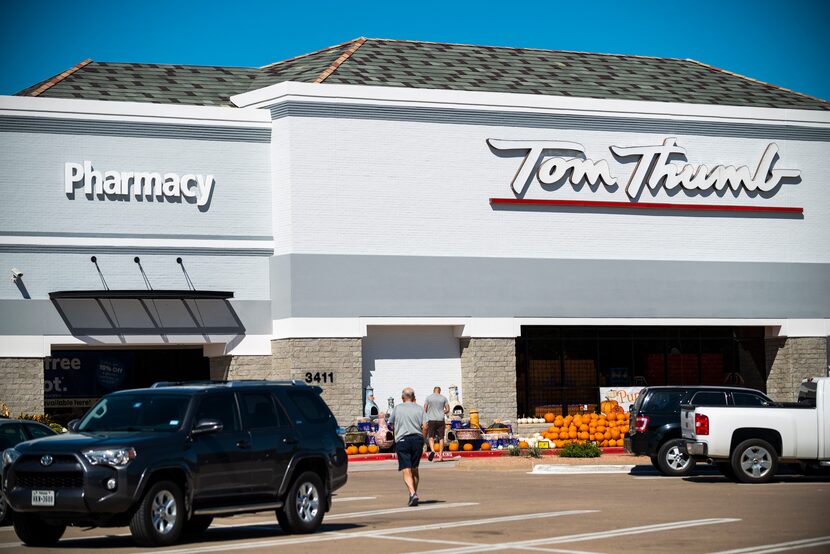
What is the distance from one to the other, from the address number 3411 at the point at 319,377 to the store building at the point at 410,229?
16cm

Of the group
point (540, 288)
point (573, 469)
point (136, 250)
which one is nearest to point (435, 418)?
point (573, 469)

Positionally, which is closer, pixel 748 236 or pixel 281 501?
pixel 281 501

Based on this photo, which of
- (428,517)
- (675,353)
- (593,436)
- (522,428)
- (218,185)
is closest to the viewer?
(428,517)

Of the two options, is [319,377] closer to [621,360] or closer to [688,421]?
[621,360]

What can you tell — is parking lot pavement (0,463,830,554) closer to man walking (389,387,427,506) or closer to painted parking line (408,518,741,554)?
painted parking line (408,518,741,554)

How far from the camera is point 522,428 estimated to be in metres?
43.4

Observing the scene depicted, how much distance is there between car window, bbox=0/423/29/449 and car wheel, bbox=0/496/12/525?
3.41ft

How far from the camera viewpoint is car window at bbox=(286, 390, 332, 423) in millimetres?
18750

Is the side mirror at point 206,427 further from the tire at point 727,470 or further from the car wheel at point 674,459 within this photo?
the car wheel at point 674,459

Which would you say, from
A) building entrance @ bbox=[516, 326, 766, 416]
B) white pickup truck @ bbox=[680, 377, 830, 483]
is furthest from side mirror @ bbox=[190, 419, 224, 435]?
building entrance @ bbox=[516, 326, 766, 416]

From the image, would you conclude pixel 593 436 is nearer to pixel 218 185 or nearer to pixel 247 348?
pixel 247 348

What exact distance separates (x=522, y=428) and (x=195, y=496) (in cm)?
2751

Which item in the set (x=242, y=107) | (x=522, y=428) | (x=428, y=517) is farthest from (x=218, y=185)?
(x=428, y=517)

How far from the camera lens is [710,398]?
2903 cm
